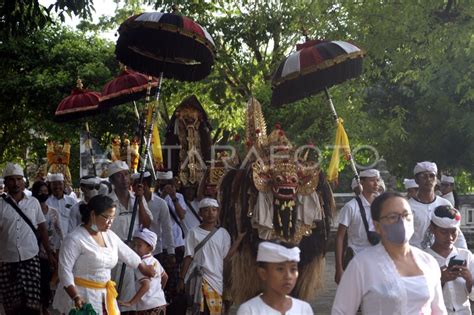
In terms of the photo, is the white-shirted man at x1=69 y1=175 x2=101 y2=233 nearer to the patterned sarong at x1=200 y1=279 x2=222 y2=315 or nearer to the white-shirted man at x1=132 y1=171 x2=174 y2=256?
the white-shirted man at x1=132 y1=171 x2=174 y2=256

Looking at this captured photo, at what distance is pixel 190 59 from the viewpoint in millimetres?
13336

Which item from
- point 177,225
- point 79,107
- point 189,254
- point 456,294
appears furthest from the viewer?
point 79,107

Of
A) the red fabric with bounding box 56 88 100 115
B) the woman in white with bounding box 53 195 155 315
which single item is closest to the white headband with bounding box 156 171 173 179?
the red fabric with bounding box 56 88 100 115

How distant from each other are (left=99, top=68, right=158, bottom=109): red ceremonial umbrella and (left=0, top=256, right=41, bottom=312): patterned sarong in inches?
209

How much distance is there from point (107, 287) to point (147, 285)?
34.4 inches

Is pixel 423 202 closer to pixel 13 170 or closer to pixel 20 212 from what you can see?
pixel 20 212

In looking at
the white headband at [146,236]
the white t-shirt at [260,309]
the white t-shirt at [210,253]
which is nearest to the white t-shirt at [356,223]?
the white t-shirt at [210,253]

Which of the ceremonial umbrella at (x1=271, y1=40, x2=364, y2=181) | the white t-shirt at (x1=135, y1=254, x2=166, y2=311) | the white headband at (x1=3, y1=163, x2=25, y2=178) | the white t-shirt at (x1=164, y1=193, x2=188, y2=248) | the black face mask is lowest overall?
the white t-shirt at (x1=135, y1=254, x2=166, y2=311)

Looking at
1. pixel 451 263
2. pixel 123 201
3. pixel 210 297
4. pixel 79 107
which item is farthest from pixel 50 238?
pixel 451 263

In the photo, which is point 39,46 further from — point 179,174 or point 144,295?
point 144,295

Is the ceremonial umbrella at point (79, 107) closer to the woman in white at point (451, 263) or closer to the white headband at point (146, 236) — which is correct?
the white headband at point (146, 236)

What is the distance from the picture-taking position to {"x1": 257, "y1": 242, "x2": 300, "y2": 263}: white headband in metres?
6.13

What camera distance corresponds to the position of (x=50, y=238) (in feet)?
45.6

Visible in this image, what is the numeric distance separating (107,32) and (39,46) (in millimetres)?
3082
